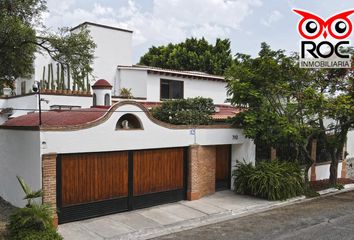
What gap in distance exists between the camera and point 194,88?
24.5 meters

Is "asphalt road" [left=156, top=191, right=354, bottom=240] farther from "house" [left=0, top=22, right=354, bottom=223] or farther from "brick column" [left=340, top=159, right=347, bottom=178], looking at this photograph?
"brick column" [left=340, top=159, right=347, bottom=178]

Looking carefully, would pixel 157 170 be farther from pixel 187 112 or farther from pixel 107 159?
pixel 187 112

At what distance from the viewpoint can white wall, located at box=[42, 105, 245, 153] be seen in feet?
35.2

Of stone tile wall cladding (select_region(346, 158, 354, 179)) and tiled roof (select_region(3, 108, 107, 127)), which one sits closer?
tiled roof (select_region(3, 108, 107, 127))

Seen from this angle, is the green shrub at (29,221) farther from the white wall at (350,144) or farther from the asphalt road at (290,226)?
the white wall at (350,144)

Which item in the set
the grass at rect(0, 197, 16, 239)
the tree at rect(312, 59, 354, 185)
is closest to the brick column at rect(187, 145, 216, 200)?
the tree at rect(312, 59, 354, 185)

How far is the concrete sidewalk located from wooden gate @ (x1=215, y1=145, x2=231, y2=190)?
3.39 ft

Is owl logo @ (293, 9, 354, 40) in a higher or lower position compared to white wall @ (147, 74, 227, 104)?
higher

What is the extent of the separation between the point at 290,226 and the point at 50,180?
774 centimetres

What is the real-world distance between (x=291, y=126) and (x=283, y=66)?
9.15ft

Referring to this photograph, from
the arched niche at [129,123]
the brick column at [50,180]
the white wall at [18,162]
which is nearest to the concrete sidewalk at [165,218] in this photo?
the brick column at [50,180]

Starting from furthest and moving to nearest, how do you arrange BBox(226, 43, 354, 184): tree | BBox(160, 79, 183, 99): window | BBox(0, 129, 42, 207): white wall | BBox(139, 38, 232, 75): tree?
1. BBox(139, 38, 232, 75): tree
2. BBox(160, 79, 183, 99): window
3. BBox(226, 43, 354, 184): tree
4. BBox(0, 129, 42, 207): white wall

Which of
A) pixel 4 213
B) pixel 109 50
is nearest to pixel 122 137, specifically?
pixel 4 213

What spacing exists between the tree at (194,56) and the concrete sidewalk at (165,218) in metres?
22.5
